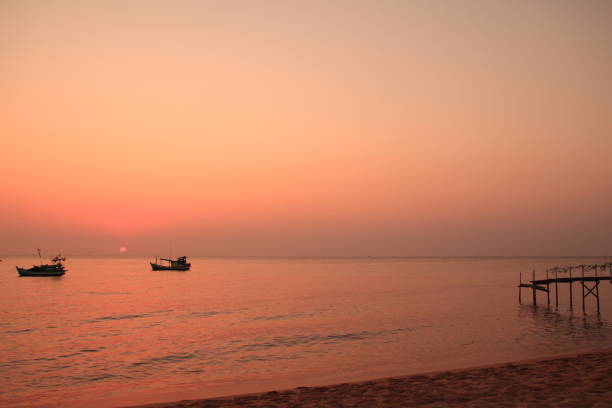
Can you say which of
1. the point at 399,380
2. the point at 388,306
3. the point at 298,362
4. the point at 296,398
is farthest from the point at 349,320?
the point at 296,398

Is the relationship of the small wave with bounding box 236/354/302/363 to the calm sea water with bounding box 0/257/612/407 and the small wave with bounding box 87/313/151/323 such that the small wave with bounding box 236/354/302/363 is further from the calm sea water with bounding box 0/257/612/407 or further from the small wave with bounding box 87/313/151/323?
the small wave with bounding box 87/313/151/323

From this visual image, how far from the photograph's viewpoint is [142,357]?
2670 centimetres

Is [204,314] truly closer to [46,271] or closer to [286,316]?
[286,316]

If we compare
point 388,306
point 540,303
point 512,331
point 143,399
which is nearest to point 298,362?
point 143,399

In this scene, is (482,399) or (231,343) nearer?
(482,399)

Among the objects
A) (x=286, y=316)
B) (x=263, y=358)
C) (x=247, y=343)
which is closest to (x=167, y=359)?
(x=263, y=358)

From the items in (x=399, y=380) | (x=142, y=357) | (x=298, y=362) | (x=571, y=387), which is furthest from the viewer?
(x=142, y=357)

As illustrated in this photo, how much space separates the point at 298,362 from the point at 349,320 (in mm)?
17206

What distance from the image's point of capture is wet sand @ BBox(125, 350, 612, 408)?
14.0m

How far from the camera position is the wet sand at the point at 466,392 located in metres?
14.0

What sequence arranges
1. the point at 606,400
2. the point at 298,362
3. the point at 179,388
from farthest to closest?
the point at 298,362, the point at 179,388, the point at 606,400

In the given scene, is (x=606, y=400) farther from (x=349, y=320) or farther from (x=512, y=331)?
(x=349, y=320)

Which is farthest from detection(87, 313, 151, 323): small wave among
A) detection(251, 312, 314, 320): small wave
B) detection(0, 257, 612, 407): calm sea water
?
detection(251, 312, 314, 320): small wave

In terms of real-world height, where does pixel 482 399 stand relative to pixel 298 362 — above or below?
above
